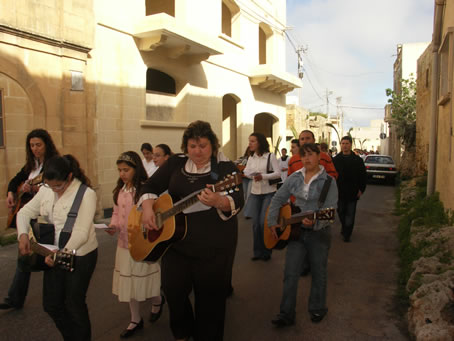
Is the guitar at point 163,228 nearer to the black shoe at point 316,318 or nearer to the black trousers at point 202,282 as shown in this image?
the black trousers at point 202,282

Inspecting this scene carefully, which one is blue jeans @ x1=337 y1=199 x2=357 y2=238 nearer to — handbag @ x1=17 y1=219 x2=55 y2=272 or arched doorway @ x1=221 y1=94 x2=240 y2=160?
handbag @ x1=17 y1=219 x2=55 y2=272

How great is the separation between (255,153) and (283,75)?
11.7m

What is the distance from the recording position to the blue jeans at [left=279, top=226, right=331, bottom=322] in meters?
3.68

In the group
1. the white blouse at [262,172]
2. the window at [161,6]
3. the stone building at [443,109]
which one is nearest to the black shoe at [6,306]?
the white blouse at [262,172]

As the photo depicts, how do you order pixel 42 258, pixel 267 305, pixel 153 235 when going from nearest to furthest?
pixel 42 258 < pixel 153 235 < pixel 267 305

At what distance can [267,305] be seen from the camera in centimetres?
418

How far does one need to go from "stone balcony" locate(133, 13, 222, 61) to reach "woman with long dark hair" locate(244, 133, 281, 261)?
5304 millimetres

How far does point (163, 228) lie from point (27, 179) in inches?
86.3

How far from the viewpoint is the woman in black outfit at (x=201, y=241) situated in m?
2.74

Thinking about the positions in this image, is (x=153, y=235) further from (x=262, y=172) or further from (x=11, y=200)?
(x=262, y=172)

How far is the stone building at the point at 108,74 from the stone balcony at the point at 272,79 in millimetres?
787

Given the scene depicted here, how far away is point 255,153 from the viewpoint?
5.98 m

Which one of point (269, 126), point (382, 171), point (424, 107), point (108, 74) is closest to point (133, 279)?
point (108, 74)

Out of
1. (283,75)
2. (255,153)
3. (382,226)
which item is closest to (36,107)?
(255,153)
